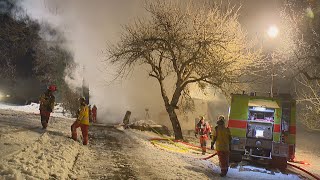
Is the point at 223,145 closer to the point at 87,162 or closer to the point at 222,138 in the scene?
the point at 222,138

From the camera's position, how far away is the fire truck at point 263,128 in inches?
500

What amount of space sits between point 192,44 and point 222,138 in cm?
839

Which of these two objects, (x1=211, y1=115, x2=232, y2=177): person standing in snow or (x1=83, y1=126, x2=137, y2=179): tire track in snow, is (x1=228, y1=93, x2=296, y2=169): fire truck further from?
(x1=83, y1=126, x2=137, y2=179): tire track in snow

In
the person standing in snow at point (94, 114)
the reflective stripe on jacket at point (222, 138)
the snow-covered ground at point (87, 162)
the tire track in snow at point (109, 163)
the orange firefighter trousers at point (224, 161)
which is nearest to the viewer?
the snow-covered ground at point (87, 162)

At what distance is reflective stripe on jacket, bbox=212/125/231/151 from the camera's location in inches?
403

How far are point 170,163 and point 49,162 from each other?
3.79 metres

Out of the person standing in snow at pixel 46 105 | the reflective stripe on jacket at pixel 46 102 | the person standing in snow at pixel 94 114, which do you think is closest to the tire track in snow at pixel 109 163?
Result: the person standing in snow at pixel 46 105

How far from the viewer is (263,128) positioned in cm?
1325

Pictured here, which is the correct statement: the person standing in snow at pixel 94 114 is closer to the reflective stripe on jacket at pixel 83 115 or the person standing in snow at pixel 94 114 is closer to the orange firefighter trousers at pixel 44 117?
the orange firefighter trousers at pixel 44 117

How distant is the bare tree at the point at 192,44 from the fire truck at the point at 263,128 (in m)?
4.64

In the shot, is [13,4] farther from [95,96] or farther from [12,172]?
[12,172]

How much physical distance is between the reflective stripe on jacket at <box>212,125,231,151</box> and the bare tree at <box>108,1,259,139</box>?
7.54 meters

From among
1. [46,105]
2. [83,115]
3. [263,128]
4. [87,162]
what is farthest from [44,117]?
[263,128]

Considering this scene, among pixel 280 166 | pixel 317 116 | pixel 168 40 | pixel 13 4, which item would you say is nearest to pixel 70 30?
pixel 13 4
